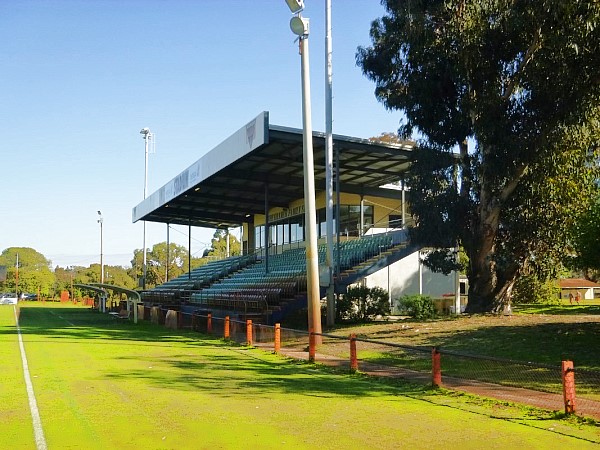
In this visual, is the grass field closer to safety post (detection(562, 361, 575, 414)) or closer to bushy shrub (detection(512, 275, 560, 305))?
safety post (detection(562, 361, 575, 414))

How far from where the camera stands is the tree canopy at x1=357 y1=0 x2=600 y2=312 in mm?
20781

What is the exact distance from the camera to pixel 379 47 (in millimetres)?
25516

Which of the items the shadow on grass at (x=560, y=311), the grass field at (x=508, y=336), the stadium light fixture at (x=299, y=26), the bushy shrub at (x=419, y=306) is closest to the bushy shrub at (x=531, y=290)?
the shadow on grass at (x=560, y=311)

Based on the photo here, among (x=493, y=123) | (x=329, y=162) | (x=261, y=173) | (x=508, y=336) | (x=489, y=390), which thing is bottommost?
(x=489, y=390)

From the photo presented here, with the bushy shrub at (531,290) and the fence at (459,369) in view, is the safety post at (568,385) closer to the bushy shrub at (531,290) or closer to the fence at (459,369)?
the fence at (459,369)

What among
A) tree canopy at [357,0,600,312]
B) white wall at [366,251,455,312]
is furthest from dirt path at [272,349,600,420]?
white wall at [366,251,455,312]

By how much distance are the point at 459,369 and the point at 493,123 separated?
387 inches

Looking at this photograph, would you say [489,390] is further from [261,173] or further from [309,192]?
[261,173]

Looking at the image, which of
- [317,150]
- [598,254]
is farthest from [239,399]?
[317,150]

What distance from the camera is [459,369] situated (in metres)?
15.9

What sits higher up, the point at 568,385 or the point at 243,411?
the point at 568,385

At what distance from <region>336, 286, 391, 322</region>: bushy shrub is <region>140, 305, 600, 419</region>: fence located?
5318 mm

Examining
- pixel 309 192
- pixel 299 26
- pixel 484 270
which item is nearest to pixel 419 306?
pixel 484 270

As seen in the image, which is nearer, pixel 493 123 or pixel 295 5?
pixel 295 5
